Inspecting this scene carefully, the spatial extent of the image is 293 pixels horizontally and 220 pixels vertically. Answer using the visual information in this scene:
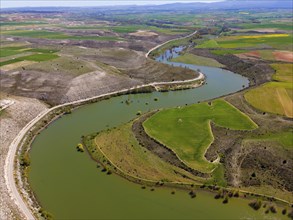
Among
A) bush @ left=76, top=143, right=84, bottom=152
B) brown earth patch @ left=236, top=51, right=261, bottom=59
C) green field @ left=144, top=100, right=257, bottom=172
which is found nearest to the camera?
green field @ left=144, top=100, right=257, bottom=172

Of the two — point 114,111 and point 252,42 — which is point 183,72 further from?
point 252,42

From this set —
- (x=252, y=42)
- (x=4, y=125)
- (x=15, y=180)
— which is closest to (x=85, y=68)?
(x=4, y=125)

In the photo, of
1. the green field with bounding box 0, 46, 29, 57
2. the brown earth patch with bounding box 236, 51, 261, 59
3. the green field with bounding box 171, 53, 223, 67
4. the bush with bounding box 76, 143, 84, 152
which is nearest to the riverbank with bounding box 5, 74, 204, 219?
the bush with bounding box 76, 143, 84, 152

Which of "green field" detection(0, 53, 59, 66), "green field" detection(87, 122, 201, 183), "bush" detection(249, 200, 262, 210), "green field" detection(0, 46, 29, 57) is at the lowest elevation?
"bush" detection(249, 200, 262, 210)

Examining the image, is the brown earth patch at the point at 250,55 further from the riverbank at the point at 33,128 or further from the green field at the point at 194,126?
the green field at the point at 194,126

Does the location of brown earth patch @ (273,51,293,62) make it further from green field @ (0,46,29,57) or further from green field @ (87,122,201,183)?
green field @ (0,46,29,57)

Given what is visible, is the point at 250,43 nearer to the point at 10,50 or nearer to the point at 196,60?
the point at 196,60

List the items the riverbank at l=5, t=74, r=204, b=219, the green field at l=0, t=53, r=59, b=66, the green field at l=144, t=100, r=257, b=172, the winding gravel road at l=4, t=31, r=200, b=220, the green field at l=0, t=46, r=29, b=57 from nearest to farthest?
the winding gravel road at l=4, t=31, r=200, b=220 → the riverbank at l=5, t=74, r=204, b=219 → the green field at l=144, t=100, r=257, b=172 → the green field at l=0, t=53, r=59, b=66 → the green field at l=0, t=46, r=29, b=57

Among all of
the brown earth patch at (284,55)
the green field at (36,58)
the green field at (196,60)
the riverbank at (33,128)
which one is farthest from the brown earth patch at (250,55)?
the green field at (36,58)
